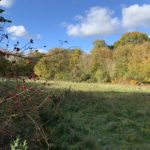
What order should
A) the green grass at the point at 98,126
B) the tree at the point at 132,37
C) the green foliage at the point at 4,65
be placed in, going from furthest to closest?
the tree at the point at 132,37
the green grass at the point at 98,126
the green foliage at the point at 4,65

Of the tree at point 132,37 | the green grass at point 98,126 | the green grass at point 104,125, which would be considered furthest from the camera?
the tree at point 132,37

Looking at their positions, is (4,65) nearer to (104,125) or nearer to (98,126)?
(98,126)

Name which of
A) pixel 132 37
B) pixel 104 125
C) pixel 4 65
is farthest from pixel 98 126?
pixel 132 37

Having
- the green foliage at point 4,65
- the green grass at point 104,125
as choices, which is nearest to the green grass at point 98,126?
the green grass at point 104,125

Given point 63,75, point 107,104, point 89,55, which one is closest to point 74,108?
point 107,104

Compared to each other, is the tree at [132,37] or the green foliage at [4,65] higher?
the tree at [132,37]

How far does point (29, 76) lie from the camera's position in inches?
205

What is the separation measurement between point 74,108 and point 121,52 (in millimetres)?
38983

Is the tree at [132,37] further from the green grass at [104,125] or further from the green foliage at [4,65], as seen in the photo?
the green foliage at [4,65]

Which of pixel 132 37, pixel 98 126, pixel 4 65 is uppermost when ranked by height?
pixel 132 37

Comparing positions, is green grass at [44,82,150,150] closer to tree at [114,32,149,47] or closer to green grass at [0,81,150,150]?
green grass at [0,81,150,150]

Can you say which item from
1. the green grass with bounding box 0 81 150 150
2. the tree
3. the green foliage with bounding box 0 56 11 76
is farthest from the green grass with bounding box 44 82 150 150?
the tree

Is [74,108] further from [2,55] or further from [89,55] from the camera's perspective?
[89,55]

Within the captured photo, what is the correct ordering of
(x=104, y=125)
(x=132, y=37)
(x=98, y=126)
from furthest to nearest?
(x=132, y=37), (x=104, y=125), (x=98, y=126)
